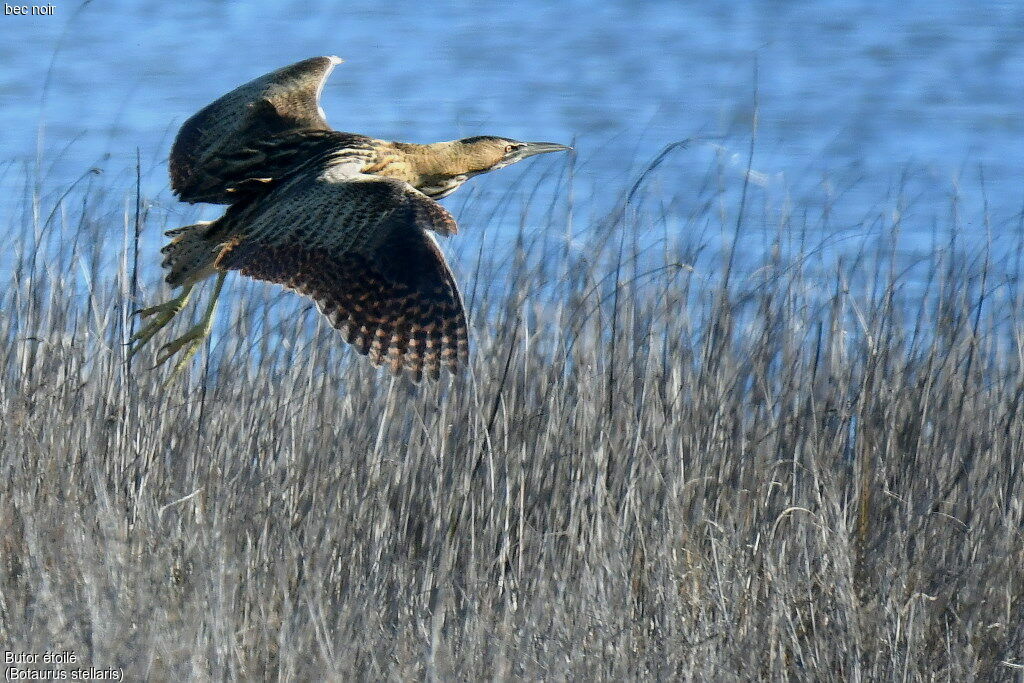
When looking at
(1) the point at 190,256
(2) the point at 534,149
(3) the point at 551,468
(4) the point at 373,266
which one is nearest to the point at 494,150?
(2) the point at 534,149

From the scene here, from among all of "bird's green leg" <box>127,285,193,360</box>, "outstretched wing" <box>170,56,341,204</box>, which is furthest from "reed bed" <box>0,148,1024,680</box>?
"outstretched wing" <box>170,56,341,204</box>

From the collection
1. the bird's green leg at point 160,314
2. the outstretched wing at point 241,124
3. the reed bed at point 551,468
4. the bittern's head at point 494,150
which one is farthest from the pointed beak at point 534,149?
the bird's green leg at point 160,314

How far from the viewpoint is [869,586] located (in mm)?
3525

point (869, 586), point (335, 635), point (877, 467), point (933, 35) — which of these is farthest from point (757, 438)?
point (933, 35)

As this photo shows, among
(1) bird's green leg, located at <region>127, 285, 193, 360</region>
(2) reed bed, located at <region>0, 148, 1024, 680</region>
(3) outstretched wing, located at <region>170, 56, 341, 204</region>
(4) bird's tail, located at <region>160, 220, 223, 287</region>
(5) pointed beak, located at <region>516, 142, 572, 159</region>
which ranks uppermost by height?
(3) outstretched wing, located at <region>170, 56, 341, 204</region>

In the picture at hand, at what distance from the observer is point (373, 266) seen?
3.84 m

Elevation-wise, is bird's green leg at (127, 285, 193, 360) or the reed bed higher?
bird's green leg at (127, 285, 193, 360)

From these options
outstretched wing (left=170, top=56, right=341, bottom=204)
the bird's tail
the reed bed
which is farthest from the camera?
outstretched wing (left=170, top=56, right=341, bottom=204)

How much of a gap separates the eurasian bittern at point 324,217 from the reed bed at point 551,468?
0.17m

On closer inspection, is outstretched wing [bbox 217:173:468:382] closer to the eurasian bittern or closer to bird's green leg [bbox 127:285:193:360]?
the eurasian bittern

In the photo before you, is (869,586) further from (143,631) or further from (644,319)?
(143,631)

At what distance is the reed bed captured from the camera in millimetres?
3107

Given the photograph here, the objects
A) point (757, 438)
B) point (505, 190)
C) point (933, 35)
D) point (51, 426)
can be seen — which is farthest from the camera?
point (933, 35)

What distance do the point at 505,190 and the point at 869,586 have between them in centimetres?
204
